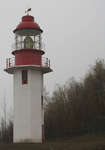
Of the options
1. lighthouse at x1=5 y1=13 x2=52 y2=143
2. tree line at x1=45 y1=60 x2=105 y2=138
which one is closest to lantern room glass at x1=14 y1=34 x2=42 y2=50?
lighthouse at x1=5 y1=13 x2=52 y2=143

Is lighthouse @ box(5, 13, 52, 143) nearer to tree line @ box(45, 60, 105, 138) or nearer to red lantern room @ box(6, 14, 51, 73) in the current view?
red lantern room @ box(6, 14, 51, 73)

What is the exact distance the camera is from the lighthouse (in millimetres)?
28062

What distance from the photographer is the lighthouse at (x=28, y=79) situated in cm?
2806

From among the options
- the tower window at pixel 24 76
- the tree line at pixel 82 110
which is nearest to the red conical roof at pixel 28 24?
the tower window at pixel 24 76

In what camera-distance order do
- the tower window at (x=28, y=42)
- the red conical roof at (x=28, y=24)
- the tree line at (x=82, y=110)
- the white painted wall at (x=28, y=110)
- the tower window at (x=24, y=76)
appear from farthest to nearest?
the tree line at (x=82, y=110) < the tower window at (x=28, y=42) < the red conical roof at (x=28, y=24) < the tower window at (x=24, y=76) < the white painted wall at (x=28, y=110)

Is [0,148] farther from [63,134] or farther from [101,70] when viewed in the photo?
[101,70]

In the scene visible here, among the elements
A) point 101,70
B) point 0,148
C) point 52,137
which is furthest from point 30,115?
point 101,70

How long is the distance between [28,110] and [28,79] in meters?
2.54

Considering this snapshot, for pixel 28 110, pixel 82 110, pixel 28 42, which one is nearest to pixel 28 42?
pixel 28 42

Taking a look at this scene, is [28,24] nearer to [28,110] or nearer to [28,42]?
[28,42]

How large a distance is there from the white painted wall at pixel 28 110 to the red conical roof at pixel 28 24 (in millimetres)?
3682

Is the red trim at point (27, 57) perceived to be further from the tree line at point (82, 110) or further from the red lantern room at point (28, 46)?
the tree line at point (82, 110)

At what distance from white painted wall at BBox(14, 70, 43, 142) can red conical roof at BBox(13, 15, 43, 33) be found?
368 cm

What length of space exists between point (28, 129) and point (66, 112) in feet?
54.5
